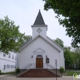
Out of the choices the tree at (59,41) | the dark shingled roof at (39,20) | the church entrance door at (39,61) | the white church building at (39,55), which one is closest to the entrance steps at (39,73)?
the white church building at (39,55)

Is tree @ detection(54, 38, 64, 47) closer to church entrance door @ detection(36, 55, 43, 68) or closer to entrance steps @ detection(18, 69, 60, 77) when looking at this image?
church entrance door @ detection(36, 55, 43, 68)

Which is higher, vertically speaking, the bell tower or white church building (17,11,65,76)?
the bell tower

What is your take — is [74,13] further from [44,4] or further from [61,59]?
[61,59]

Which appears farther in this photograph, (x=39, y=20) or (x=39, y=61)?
(x=39, y=20)

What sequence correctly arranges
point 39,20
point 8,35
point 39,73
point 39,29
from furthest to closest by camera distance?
point 39,20 → point 39,29 → point 39,73 → point 8,35

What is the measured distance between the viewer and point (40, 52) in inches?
1158

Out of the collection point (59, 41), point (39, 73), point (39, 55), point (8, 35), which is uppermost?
point (59, 41)

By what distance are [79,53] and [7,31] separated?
133ft

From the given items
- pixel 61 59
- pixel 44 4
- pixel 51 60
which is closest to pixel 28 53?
pixel 51 60

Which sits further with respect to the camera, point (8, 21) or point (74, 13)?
point (8, 21)

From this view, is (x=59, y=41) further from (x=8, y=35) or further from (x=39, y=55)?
(x=8, y=35)

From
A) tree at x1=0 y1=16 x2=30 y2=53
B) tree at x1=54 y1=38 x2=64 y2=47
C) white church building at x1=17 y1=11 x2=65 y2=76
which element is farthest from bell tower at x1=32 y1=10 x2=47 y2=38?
tree at x1=54 y1=38 x2=64 y2=47

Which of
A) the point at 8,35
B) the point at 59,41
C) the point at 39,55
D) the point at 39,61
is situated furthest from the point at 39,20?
the point at 59,41

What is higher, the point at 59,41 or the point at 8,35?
the point at 59,41
